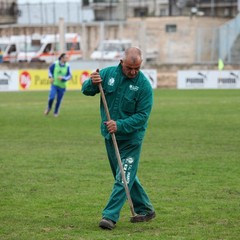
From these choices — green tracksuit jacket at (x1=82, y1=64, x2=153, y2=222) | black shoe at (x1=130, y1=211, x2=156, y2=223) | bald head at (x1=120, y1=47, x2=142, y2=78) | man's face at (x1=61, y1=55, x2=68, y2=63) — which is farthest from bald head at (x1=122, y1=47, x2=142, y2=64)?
man's face at (x1=61, y1=55, x2=68, y2=63)

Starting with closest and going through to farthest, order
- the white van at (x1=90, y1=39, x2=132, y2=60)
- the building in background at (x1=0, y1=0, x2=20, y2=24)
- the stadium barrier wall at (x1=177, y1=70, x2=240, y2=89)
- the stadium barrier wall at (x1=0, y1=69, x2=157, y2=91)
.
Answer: the stadium barrier wall at (x1=0, y1=69, x2=157, y2=91) → the stadium barrier wall at (x1=177, y1=70, x2=240, y2=89) → the white van at (x1=90, y1=39, x2=132, y2=60) → the building in background at (x1=0, y1=0, x2=20, y2=24)

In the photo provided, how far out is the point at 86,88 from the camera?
9.01m

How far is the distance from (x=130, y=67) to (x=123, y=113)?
57cm

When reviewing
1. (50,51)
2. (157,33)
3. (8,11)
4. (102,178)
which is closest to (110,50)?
(50,51)

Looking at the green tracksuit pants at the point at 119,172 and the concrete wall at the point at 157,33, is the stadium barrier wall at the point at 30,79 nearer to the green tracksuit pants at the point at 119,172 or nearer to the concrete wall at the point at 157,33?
the concrete wall at the point at 157,33

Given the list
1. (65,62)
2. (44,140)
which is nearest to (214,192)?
(44,140)

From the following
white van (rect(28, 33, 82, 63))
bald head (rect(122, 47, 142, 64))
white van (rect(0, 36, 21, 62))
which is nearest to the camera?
bald head (rect(122, 47, 142, 64))

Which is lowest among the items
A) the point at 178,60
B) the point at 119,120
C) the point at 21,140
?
the point at 178,60

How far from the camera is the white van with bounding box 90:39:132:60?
165 feet

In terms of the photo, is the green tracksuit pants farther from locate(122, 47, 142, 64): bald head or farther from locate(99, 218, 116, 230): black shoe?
locate(122, 47, 142, 64): bald head

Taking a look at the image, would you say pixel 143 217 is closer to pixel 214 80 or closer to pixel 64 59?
pixel 64 59

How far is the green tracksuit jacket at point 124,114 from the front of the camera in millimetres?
Result: 8844

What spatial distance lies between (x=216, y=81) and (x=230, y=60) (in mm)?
8755

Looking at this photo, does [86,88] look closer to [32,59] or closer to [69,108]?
[69,108]
